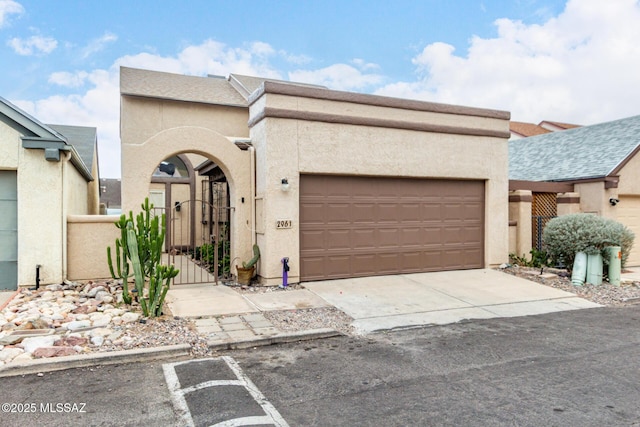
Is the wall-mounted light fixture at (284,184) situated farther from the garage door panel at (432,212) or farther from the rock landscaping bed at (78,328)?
the garage door panel at (432,212)

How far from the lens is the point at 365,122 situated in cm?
1023

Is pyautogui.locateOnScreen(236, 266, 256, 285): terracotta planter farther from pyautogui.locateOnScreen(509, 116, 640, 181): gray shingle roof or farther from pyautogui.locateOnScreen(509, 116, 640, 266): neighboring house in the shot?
pyautogui.locateOnScreen(509, 116, 640, 181): gray shingle roof

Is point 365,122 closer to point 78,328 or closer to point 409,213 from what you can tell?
point 409,213

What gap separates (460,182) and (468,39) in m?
5.57

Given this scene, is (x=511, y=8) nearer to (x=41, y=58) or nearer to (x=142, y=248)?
(x=142, y=248)

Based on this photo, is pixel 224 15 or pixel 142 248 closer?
pixel 142 248

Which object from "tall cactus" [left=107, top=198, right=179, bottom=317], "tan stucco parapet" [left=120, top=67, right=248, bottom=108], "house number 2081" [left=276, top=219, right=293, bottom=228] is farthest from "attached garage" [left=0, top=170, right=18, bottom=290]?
"tan stucco parapet" [left=120, top=67, right=248, bottom=108]

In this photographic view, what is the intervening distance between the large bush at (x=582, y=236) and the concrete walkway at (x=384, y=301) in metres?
1.59

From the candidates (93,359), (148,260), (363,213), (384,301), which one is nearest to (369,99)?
(363,213)

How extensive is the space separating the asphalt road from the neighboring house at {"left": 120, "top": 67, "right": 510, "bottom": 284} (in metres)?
3.97

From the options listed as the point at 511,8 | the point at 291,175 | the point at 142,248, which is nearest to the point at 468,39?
the point at 511,8

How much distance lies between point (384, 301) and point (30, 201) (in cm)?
744

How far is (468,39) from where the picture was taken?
14016mm

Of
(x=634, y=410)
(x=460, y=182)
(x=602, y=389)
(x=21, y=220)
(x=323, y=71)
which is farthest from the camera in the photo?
(x=323, y=71)
